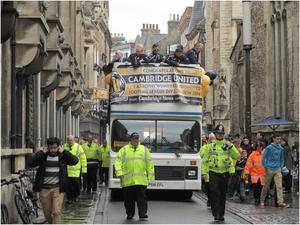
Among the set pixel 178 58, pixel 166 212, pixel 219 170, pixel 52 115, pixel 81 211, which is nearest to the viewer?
pixel 219 170

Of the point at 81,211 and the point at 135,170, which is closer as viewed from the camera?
the point at 135,170

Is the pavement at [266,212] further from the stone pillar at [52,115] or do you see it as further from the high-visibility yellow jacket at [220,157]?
the stone pillar at [52,115]

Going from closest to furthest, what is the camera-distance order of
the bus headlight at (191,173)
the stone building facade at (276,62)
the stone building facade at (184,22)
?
the bus headlight at (191,173) < the stone building facade at (276,62) < the stone building facade at (184,22)

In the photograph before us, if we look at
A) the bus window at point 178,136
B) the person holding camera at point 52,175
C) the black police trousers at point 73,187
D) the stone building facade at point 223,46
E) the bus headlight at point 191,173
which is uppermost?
the stone building facade at point 223,46

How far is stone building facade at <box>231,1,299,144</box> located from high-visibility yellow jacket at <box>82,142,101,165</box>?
31.7ft

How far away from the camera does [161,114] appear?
58.7 feet

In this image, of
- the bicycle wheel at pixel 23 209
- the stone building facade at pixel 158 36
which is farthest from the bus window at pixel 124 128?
the stone building facade at pixel 158 36

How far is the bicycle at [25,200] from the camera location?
1107cm

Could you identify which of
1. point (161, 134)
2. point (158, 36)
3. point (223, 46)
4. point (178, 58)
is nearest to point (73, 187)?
point (161, 134)

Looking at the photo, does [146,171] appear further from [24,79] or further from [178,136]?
[24,79]

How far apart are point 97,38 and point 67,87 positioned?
4968 centimetres

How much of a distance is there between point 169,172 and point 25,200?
6.90 m

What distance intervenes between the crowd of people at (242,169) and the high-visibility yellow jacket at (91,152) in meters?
4.46

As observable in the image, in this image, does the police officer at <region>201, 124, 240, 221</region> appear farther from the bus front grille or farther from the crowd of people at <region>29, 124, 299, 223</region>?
the bus front grille
